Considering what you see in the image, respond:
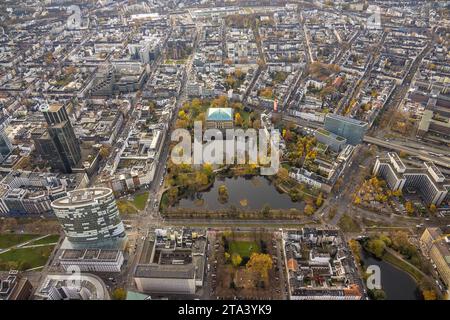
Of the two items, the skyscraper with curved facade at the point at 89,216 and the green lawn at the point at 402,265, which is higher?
the skyscraper with curved facade at the point at 89,216

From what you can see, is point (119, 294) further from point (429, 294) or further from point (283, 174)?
point (429, 294)

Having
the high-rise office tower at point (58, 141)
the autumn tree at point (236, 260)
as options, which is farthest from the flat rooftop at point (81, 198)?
the autumn tree at point (236, 260)

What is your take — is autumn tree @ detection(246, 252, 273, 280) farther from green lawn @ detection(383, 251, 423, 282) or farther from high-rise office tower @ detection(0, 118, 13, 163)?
high-rise office tower @ detection(0, 118, 13, 163)

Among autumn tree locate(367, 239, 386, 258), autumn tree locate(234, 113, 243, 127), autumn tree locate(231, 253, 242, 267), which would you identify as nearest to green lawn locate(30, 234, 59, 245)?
autumn tree locate(231, 253, 242, 267)

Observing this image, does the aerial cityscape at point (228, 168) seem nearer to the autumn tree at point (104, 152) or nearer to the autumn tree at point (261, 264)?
the autumn tree at point (261, 264)

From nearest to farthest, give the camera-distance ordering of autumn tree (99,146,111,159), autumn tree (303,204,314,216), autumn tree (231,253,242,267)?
autumn tree (231,253,242,267)
autumn tree (303,204,314,216)
autumn tree (99,146,111,159)

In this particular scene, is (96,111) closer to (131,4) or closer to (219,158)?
(219,158)

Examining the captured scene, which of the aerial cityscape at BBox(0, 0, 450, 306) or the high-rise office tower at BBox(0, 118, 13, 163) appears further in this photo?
the high-rise office tower at BBox(0, 118, 13, 163)
